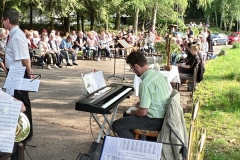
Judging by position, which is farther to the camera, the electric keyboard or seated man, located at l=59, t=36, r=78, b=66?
seated man, located at l=59, t=36, r=78, b=66

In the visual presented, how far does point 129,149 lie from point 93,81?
2464 millimetres

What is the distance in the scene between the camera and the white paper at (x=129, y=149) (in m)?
2.30

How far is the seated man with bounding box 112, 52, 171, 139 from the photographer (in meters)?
3.70

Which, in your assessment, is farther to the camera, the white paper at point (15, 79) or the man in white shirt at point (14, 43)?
the man in white shirt at point (14, 43)

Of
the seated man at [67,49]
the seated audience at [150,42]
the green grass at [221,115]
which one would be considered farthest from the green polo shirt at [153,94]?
the seated audience at [150,42]

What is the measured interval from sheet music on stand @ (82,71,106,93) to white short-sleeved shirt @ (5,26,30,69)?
849 millimetres

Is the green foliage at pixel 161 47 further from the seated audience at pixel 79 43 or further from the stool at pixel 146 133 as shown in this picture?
the stool at pixel 146 133

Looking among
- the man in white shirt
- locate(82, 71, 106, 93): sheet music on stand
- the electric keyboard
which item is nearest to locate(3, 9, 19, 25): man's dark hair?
the man in white shirt

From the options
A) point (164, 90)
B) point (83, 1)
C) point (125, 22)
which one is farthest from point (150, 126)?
point (125, 22)

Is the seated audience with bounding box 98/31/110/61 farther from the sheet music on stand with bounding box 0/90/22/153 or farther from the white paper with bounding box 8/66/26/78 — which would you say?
the sheet music on stand with bounding box 0/90/22/153

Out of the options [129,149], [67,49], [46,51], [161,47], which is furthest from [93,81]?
[67,49]

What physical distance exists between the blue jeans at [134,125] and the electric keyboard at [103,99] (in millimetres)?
238

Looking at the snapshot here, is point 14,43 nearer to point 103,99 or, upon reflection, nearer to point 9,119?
point 103,99

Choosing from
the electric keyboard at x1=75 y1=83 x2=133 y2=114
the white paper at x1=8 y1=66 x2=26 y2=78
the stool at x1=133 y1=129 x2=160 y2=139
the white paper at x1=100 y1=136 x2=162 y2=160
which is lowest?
the stool at x1=133 y1=129 x2=160 y2=139
